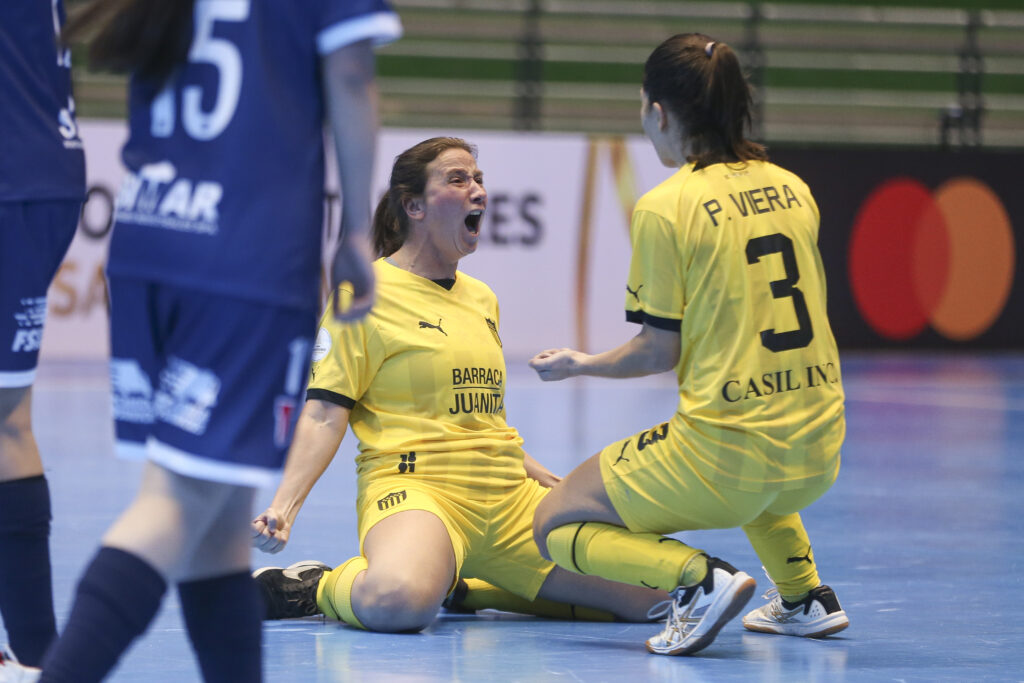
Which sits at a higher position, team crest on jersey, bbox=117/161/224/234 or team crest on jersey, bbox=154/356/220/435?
team crest on jersey, bbox=117/161/224/234

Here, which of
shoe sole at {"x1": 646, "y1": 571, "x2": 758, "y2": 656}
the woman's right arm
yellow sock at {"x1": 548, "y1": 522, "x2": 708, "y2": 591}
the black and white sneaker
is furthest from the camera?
the black and white sneaker

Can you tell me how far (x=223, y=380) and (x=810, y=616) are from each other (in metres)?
1.79

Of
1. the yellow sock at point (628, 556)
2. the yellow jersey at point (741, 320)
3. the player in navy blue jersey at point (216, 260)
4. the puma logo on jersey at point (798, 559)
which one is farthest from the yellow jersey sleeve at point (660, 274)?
the player in navy blue jersey at point (216, 260)

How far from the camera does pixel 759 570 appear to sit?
12.7ft

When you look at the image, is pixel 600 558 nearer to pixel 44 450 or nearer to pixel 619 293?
pixel 44 450

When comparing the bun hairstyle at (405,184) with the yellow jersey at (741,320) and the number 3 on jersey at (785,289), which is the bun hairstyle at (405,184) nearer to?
the yellow jersey at (741,320)

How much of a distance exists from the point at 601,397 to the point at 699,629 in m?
5.62

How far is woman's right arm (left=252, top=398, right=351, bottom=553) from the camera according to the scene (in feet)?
10.0

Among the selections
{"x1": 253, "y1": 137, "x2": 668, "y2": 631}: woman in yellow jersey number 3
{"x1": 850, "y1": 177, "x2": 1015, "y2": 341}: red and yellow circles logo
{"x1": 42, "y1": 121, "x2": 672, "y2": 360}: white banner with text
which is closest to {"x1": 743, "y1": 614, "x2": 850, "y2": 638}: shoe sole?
{"x1": 253, "y1": 137, "x2": 668, "y2": 631}: woman in yellow jersey number 3

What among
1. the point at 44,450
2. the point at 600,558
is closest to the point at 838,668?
the point at 600,558

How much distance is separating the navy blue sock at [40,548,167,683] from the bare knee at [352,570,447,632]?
127 cm

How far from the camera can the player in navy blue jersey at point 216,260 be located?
185cm

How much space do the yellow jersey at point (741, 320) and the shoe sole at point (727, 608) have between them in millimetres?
193

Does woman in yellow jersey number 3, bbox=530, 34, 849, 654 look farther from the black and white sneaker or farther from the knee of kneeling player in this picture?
the black and white sneaker
